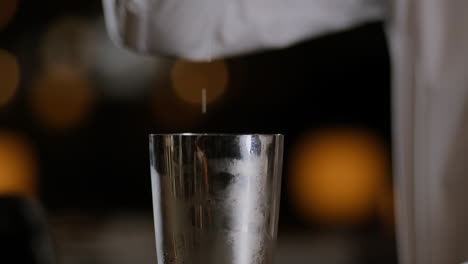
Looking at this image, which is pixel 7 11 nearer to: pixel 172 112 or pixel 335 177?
pixel 172 112

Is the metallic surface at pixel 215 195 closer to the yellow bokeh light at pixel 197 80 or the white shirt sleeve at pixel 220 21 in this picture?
the white shirt sleeve at pixel 220 21

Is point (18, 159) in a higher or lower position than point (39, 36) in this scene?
lower

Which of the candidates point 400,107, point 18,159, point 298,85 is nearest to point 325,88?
point 298,85

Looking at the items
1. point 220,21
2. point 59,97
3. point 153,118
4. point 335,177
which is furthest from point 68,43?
point 220,21

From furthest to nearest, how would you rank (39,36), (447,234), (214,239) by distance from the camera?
(39,36) < (447,234) < (214,239)

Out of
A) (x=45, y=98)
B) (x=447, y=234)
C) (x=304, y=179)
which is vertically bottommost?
(x=304, y=179)

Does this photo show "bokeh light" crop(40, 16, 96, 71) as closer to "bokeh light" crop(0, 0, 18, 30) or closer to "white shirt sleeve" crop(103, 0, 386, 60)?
"bokeh light" crop(0, 0, 18, 30)

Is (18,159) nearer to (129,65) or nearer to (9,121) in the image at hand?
(9,121)
